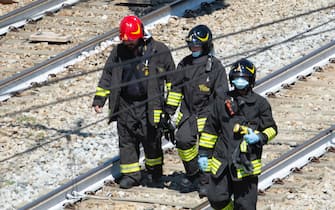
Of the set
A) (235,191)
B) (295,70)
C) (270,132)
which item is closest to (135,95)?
(235,191)

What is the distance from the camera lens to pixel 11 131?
14547mm

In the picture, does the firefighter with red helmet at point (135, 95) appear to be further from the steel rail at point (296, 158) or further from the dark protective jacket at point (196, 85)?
the steel rail at point (296, 158)

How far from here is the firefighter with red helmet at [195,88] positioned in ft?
39.9

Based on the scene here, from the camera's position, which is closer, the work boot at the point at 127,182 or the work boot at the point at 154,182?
the work boot at the point at 127,182

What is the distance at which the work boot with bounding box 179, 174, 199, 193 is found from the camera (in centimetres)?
1267

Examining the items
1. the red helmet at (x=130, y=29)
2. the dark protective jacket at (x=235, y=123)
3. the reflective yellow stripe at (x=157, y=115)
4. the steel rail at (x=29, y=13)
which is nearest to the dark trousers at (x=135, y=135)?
the reflective yellow stripe at (x=157, y=115)

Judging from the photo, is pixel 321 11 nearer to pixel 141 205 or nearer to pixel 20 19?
pixel 20 19

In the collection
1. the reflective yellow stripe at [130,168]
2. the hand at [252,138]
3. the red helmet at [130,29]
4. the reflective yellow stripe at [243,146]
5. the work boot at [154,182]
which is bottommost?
the work boot at [154,182]

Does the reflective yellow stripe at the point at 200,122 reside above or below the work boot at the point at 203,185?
above

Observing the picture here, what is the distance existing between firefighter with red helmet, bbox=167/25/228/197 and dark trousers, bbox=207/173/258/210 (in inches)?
51.1

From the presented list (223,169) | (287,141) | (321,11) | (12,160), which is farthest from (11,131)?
(321,11)

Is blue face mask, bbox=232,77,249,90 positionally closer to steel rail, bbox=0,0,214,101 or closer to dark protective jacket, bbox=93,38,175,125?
dark protective jacket, bbox=93,38,175,125

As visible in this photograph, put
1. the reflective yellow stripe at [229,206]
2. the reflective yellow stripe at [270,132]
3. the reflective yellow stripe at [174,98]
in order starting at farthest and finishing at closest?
the reflective yellow stripe at [174,98], the reflective yellow stripe at [229,206], the reflective yellow stripe at [270,132]

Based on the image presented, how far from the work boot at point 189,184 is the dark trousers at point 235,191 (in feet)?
5.90
